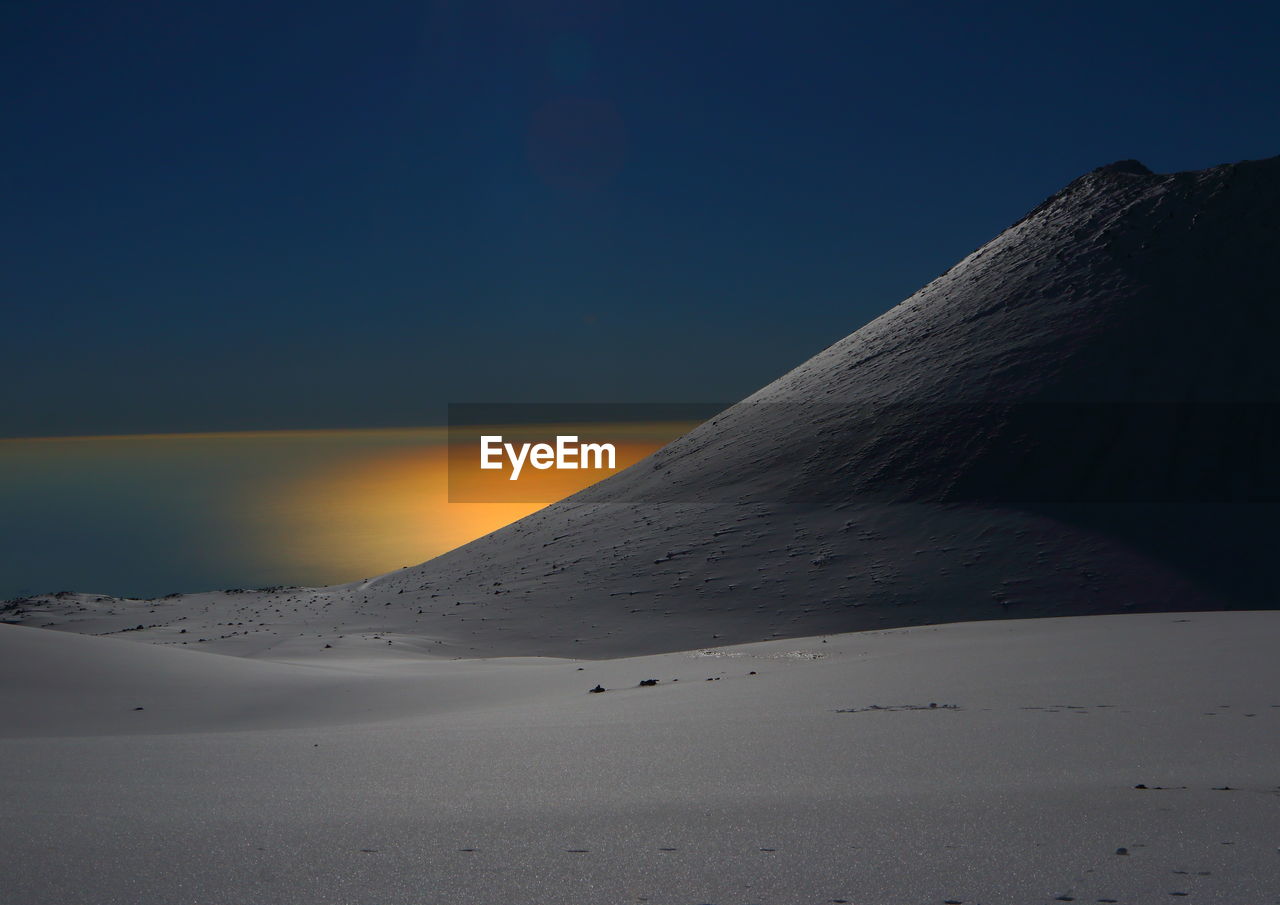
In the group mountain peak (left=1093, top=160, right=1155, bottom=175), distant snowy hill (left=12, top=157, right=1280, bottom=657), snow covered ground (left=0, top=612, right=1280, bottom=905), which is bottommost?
snow covered ground (left=0, top=612, right=1280, bottom=905)

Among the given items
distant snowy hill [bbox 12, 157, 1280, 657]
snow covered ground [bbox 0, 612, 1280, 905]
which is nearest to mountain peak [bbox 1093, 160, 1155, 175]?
distant snowy hill [bbox 12, 157, 1280, 657]

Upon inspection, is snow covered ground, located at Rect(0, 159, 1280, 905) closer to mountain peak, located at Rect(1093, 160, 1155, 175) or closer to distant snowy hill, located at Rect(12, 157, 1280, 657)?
distant snowy hill, located at Rect(12, 157, 1280, 657)

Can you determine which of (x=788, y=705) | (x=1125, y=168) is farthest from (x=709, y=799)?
(x=1125, y=168)

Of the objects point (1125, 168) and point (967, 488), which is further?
point (1125, 168)

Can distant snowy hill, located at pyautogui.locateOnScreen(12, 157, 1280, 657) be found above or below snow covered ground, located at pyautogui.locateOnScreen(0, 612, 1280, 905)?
above

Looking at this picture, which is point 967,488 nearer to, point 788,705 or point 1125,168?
point 788,705

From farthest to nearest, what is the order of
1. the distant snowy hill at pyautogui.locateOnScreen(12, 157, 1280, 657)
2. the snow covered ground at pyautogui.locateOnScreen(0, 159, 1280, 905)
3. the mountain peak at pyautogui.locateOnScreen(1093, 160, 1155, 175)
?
the mountain peak at pyautogui.locateOnScreen(1093, 160, 1155, 175) < the distant snowy hill at pyautogui.locateOnScreen(12, 157, 1280, 657) < the snow covered ground at pyautogui.locateOnScreen(0, 159, 1280, 905)

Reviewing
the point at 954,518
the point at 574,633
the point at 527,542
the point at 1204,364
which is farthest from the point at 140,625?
the point at 1204,364

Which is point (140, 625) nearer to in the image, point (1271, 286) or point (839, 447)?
point (839, 447)
